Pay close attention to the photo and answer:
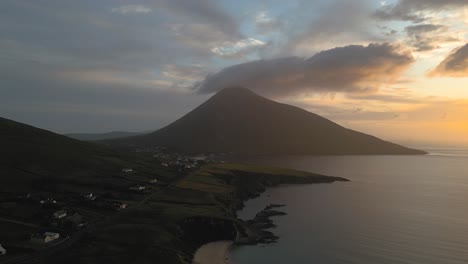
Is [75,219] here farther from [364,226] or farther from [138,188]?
[364,226]

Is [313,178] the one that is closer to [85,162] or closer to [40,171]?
[85,162]

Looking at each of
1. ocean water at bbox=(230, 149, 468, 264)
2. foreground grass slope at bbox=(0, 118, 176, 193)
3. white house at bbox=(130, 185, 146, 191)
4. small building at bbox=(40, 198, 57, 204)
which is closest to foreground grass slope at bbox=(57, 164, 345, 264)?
white house at bbox=(130, 185, 146, 191)

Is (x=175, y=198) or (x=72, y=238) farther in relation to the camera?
(x=175, y=198)

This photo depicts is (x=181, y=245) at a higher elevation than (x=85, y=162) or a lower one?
lower

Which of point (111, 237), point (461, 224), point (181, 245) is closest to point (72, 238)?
point (111, 237)

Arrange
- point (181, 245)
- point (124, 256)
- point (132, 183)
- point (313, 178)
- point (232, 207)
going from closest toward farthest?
point (124, 256) < point (181, 245) < point (232, 207) < point (132, 183) < point (313, 178)

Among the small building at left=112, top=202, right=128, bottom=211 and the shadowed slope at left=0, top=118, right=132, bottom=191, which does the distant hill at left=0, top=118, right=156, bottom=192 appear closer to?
the shadowed slope at left=0, top=118, right=132, bottom=191

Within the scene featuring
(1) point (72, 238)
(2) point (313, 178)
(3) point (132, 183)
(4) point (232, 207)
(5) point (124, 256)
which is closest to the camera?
(5) point (124, 256)
